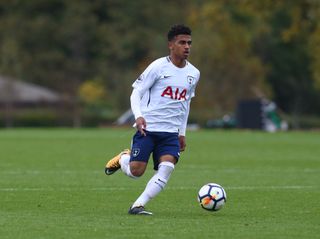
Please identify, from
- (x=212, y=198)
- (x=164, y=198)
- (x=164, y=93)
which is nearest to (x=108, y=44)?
(x=164, y=198)

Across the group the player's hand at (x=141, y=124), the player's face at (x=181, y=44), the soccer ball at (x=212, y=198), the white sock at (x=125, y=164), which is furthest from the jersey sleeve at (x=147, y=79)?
the soccer ball at (x=212, y=198)

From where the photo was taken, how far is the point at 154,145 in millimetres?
13078

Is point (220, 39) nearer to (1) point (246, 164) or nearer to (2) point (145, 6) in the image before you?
(2) point (145, 6)

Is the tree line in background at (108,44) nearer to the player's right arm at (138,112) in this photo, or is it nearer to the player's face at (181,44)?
the player's face at (181,44)

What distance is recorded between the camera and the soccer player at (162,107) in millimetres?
12930

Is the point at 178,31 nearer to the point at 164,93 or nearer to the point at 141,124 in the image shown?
the point at 164,93

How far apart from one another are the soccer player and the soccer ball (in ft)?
1.54

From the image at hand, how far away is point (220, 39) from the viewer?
7119 cm

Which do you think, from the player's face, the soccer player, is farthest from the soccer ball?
the player's face

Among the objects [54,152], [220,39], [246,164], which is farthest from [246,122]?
[246,164]

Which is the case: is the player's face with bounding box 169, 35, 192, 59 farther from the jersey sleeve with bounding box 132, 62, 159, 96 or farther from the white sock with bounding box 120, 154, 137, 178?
the white sock with bounding box 120, 154, 137, 178

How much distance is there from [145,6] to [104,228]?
8626 centimetres

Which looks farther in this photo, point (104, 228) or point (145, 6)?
point (145, 6)

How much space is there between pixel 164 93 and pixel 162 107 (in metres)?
0.17
